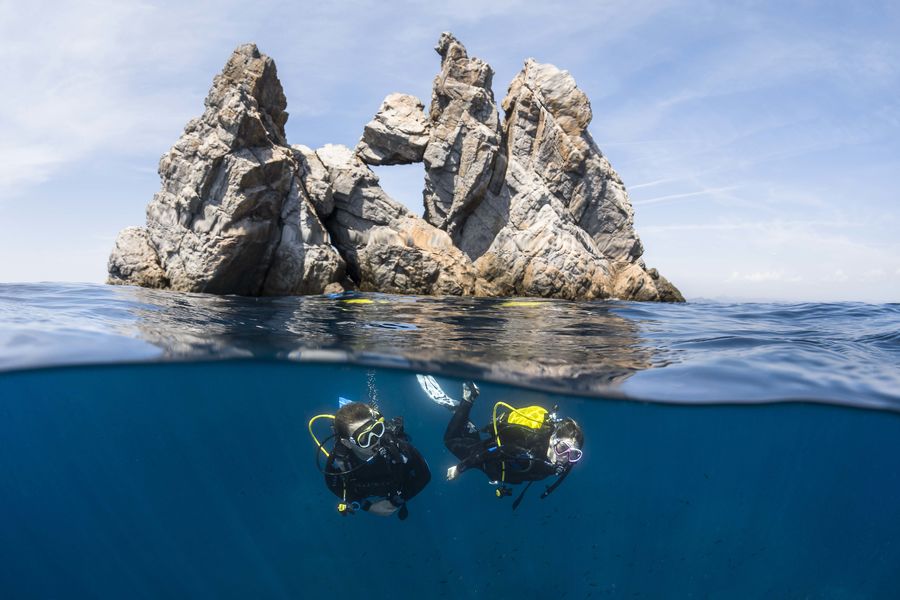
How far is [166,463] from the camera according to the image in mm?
13328

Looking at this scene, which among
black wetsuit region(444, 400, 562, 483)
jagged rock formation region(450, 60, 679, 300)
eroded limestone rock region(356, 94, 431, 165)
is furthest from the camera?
eroded limestone rock region(356, 94, 431, 165)

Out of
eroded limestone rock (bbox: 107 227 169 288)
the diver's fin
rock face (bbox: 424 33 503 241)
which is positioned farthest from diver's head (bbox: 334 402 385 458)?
rock face (bbox: 424 33 503 241)

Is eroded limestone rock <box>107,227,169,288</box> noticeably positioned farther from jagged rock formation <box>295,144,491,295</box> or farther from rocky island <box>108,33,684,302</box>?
jagged rock formation <box>295,144,491,295</box>

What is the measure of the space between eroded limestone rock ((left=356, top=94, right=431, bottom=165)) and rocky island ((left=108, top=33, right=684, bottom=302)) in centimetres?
6

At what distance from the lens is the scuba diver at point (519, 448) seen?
7.56m

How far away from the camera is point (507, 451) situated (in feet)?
24.8

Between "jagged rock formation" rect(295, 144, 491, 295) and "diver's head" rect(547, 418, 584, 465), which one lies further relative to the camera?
"jagged rock formation" rect(295, 144, 491, 295)

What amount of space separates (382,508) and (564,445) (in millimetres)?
2616

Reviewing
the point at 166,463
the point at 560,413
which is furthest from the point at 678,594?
the point at 166,463

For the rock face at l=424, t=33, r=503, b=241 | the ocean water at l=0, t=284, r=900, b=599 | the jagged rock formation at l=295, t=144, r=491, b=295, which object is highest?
the rock face at l=424, t=33, r=503, b=241

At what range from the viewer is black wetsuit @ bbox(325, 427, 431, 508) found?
718 centimetres

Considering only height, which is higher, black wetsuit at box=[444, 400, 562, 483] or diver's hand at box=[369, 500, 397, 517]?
black wetsuit at box=[444, 400, 562, 483]

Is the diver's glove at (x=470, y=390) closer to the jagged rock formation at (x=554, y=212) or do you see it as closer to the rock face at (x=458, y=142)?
the jagged rock formation at (x=554, y=212)

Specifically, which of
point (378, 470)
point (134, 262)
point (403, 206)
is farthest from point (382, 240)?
point (378, 470)
